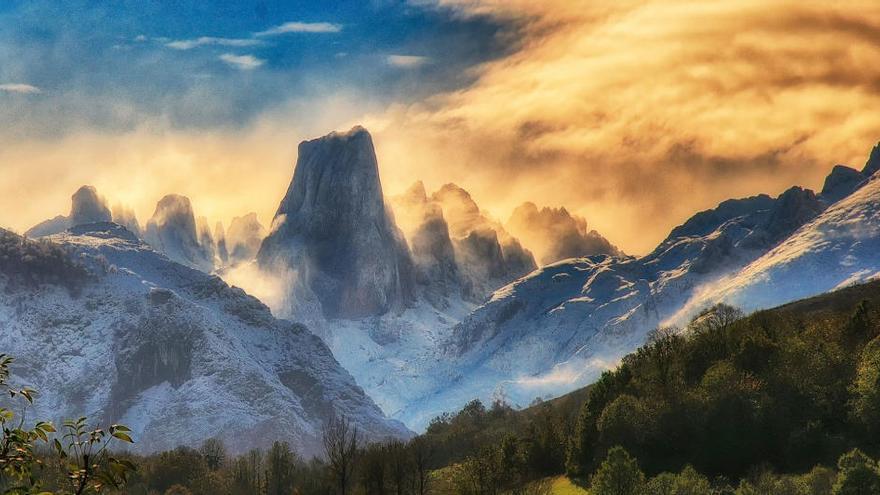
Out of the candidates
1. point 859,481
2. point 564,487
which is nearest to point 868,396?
point 859,481

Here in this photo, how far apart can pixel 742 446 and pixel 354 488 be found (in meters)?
46.1

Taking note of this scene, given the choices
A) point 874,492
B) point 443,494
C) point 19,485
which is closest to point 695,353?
point 443,494

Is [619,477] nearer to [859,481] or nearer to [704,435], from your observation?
[859,481]

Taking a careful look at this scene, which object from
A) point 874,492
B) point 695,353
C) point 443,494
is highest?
point 695,353

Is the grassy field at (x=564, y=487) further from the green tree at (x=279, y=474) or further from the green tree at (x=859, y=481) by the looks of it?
the green tree at (x=859, y=481)

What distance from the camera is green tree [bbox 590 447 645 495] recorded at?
305 feet

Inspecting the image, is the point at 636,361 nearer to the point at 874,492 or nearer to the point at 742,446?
the point at 742,446

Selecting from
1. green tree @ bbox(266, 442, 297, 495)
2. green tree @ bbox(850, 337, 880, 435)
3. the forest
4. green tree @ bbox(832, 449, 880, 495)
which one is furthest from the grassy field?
green tree @ bbox(832, 449, 880, 495)

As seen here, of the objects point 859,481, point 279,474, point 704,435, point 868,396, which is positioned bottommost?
point 859,481

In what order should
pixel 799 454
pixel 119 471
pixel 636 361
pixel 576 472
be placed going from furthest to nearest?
pixel 636 361
pixel 576 472
pixel 799 454
pixel 119 471

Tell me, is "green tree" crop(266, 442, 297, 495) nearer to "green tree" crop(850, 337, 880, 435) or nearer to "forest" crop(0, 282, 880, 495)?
"forest" crop(0, 282, 880, 495)

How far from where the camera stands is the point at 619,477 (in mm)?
93750

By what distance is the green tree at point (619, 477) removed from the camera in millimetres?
93000

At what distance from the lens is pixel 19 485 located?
16.2 meters
